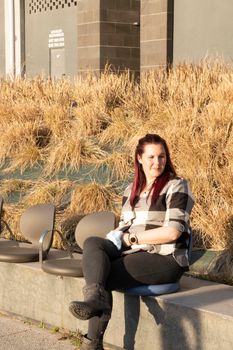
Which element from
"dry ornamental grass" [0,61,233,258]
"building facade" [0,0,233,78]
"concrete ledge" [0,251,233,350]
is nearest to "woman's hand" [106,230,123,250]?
"concrete ledge" [0,251,233,350]

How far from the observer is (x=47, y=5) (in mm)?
20328

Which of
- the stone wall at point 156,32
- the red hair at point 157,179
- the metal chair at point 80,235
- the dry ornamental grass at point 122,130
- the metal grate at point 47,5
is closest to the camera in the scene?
the red hair at point 157,179

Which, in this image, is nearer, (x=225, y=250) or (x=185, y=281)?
(x=185, y=281)

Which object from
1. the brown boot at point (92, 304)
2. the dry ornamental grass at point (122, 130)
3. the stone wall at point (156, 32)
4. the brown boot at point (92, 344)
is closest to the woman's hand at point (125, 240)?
the brown boot at point (92, 304)

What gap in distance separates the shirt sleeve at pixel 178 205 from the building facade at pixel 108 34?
8798 mm

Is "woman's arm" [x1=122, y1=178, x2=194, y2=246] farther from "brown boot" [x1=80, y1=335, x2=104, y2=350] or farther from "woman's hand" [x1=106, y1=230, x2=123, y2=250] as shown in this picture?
"brown boot" [x1=80, y1=335, x2=104, y2=350]

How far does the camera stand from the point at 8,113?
452 inches

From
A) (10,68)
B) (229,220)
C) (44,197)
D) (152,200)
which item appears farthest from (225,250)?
(10,68)

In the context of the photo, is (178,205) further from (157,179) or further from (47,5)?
(47,5)

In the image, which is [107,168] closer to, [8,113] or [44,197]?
[44,197]

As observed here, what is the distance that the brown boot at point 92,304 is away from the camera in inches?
196

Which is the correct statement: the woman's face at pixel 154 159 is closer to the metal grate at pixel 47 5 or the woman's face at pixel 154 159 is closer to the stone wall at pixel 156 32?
the stone wall at pixel 156 32

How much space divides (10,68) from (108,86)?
9804mm

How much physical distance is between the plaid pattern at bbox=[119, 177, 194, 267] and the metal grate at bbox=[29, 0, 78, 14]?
14.2 meters
